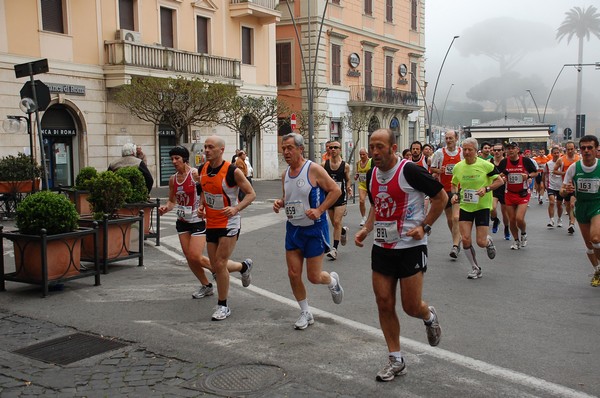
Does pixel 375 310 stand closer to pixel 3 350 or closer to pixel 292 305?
pixel 292 305

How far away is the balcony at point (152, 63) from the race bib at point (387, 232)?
67.2ft

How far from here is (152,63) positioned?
25.0m

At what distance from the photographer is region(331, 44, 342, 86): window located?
39.6 m

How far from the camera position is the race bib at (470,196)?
905 centimetres

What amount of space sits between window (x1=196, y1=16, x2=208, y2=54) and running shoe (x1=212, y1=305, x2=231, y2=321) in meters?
23.8

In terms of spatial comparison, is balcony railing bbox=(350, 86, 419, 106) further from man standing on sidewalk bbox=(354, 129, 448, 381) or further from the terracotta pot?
man standing on sidewalk bbox=(354, 129, 448, 381)

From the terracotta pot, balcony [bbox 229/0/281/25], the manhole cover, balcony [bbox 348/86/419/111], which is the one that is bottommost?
the manhole cover

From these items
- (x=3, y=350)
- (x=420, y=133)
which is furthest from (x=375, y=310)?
(x=420, y=133)

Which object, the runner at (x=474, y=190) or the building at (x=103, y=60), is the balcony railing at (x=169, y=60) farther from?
the runner at (x=474, y=190)

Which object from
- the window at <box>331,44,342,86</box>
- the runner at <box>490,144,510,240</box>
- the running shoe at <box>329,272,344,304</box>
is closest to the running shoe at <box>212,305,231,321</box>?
the running shoe at <box>329,272,344,304</box>

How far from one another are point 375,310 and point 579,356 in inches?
86.3

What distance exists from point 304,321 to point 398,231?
1.68 metres

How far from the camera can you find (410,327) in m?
6.13

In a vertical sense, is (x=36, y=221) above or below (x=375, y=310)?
above
